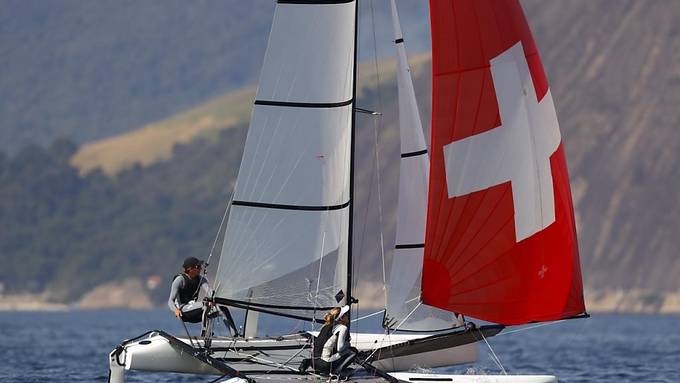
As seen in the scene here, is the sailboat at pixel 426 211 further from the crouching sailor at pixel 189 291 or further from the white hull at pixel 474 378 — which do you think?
the crouching sailor at pixel 189 291

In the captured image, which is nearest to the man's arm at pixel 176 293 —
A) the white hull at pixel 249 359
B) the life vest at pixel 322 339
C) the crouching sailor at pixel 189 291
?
the crouching sailor at pixel 189 291

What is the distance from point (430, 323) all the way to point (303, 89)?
3.80 metres

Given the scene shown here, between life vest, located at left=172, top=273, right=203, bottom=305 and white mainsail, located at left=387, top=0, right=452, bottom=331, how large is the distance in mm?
2717

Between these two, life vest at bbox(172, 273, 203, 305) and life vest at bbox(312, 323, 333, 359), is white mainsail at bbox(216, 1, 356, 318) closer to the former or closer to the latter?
life vest at bbox(172, 273, 203, 305)

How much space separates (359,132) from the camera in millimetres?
145500

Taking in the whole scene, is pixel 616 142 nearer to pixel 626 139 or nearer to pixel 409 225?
pixel 626 139

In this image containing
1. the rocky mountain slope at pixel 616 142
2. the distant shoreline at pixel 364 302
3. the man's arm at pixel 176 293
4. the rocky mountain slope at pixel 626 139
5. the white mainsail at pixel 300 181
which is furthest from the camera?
the rocky mountain slope at pixel 626 139

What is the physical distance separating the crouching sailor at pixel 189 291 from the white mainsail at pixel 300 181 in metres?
0.28

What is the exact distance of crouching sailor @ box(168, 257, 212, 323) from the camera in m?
22.1

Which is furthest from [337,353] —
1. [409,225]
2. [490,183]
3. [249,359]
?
[409,225]

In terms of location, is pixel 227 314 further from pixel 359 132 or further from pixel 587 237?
pixel 359 132

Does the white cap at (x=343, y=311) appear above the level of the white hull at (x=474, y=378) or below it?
above

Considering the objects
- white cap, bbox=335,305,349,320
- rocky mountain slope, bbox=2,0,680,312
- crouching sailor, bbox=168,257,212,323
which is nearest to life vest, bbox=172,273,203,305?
crouching sailor, bbox=168,257,212,323

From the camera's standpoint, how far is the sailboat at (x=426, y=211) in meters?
21.1
